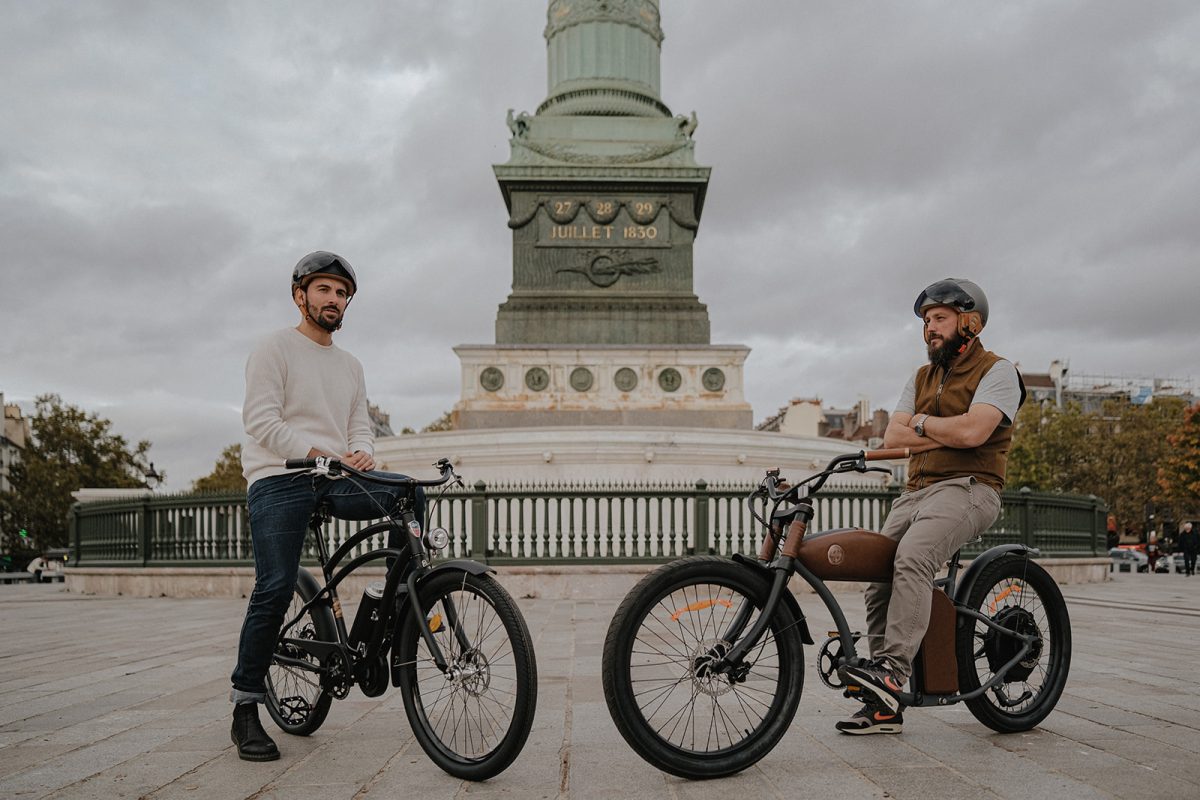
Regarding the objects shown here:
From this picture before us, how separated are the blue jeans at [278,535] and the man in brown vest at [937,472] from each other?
1.95 metres

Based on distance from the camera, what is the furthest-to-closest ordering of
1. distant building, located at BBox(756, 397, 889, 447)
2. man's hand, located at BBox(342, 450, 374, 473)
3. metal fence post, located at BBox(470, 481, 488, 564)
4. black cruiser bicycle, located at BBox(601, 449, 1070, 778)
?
distant building, located at BBox(756, 397, 889, 447), metal fence post, located at BBox(470, 481, 488, 564), man's hand, located at BBox(342, 450, 374, 473), black cruiser bicycle, located at BBox(601, 449, 1070, 778)

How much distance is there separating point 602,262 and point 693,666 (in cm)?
2700

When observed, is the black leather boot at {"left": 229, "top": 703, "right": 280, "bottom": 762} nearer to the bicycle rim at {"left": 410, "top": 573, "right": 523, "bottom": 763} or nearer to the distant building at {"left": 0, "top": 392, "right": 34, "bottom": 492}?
the bicycle rim at {"left": 410, "top": 573, "right": 523, "bottom": 763}

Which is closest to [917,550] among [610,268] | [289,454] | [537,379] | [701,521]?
[289,454]

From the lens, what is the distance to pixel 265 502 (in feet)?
13.4

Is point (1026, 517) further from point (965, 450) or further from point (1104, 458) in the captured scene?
point (1104, 458)

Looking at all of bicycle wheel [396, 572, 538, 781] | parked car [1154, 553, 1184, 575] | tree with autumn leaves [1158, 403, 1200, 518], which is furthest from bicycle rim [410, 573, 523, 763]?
tree with autumn leaves [1158, 403, 1200, 518]

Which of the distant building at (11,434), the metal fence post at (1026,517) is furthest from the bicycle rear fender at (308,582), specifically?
the distant building at (11,434)

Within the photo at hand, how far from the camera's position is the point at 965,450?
4.16 m

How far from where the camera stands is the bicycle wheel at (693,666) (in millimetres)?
3531

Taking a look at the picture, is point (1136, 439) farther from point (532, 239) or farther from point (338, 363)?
point (338, 363)

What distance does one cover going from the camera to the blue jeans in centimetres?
403

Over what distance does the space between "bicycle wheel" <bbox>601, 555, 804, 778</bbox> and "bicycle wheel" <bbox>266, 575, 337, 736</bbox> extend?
132 centimetres

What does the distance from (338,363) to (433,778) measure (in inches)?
71.5
